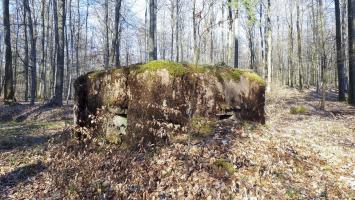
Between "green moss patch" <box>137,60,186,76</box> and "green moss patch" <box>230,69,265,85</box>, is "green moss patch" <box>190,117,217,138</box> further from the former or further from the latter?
"green moss patch" <box>230,69,265,85</box>

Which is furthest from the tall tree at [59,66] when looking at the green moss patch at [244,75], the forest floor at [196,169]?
the green moss patch at [244,75]

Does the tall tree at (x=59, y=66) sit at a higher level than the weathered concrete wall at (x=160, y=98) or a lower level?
higher

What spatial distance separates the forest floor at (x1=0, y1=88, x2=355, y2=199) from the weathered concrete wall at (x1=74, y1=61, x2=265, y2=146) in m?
0.43

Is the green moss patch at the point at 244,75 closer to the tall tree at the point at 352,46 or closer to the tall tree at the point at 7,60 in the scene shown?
the tall tree at the point at 352,46

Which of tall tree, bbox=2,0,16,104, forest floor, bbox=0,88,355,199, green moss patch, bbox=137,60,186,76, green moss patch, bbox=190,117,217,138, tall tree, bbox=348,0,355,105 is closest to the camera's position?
forest floor, bbox=0,88,355,199

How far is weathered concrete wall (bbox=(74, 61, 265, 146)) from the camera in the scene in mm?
7641

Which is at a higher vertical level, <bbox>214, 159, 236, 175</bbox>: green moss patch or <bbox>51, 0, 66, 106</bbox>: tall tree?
<bbox>51, 0, 66, 106</bbox>: tall tree

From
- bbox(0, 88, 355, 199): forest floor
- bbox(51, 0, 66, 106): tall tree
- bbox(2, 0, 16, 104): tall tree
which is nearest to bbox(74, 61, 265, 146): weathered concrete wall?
bbox(0, 88, 355, 199): forest floor

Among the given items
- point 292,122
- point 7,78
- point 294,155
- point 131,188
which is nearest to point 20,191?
point 131,188

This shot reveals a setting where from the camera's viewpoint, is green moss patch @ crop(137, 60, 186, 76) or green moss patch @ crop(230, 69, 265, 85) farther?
green moss patch @ crop(230, 69, 265, 85)

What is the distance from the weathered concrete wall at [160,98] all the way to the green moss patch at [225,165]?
1361 mm

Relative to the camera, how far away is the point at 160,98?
25.3 ft

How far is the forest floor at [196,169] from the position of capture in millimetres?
5734

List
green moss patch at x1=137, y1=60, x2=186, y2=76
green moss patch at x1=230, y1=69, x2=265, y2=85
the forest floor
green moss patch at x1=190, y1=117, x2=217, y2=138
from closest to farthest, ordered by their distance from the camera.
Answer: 1. the forest floor
2. green moss patch at x1=190, y1=117, x2=217, y2=138
3. green moss patch at x1=137, y1=60, x2=186, y2=76
4. green moss patch at x1=230, y1=69, x2=265, y2=85
